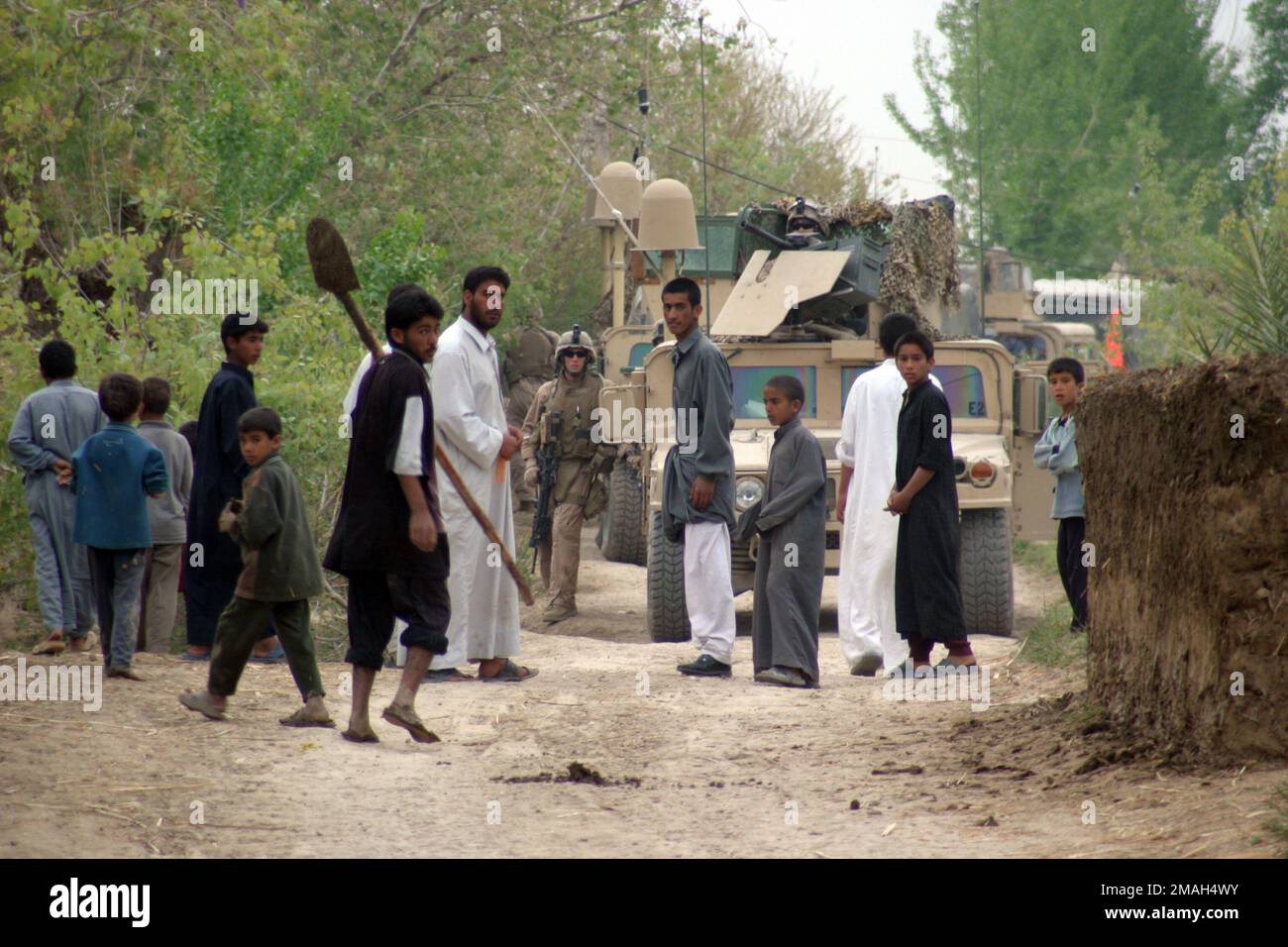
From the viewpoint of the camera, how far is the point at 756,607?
25.9 ft

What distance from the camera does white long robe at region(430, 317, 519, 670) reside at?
7273 mm

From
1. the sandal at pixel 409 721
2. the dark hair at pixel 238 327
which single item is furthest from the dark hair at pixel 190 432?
the sandal at pixel 409 721

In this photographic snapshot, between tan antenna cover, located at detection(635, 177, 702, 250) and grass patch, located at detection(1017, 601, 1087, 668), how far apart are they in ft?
12.2

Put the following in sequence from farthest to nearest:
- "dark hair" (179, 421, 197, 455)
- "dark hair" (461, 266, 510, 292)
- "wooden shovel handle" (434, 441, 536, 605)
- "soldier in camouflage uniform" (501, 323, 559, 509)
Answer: "soldier in camouflage uniform" (501, 323, 559, 509), "dark hair" (179, 421, 197, 455), "dark hair" (461, 266, 510, 292), "wooden shovel handle" (434, 441, 536, 605)

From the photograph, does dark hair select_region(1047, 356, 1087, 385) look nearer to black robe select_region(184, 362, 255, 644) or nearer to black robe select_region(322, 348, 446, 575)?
black robe select_region(184, 362, 255, 644)

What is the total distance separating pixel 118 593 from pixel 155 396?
1166mm

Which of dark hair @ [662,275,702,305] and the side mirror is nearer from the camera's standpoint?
dark hair @ [662,275,702,305]

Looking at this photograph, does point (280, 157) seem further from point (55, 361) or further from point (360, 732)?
point (360, 732)

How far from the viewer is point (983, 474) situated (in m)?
9.80

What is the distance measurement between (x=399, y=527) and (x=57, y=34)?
5737 millimetres

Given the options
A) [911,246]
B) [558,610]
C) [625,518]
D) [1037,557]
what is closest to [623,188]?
[625,518]

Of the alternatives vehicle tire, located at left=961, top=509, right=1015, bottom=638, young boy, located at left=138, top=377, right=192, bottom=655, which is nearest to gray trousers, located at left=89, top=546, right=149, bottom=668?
young boy, located at left=138, top=377, right=192, bottom=655

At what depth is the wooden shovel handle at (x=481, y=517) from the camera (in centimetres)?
658

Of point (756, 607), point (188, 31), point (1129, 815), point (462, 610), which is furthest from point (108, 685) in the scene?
point (188, 31)
